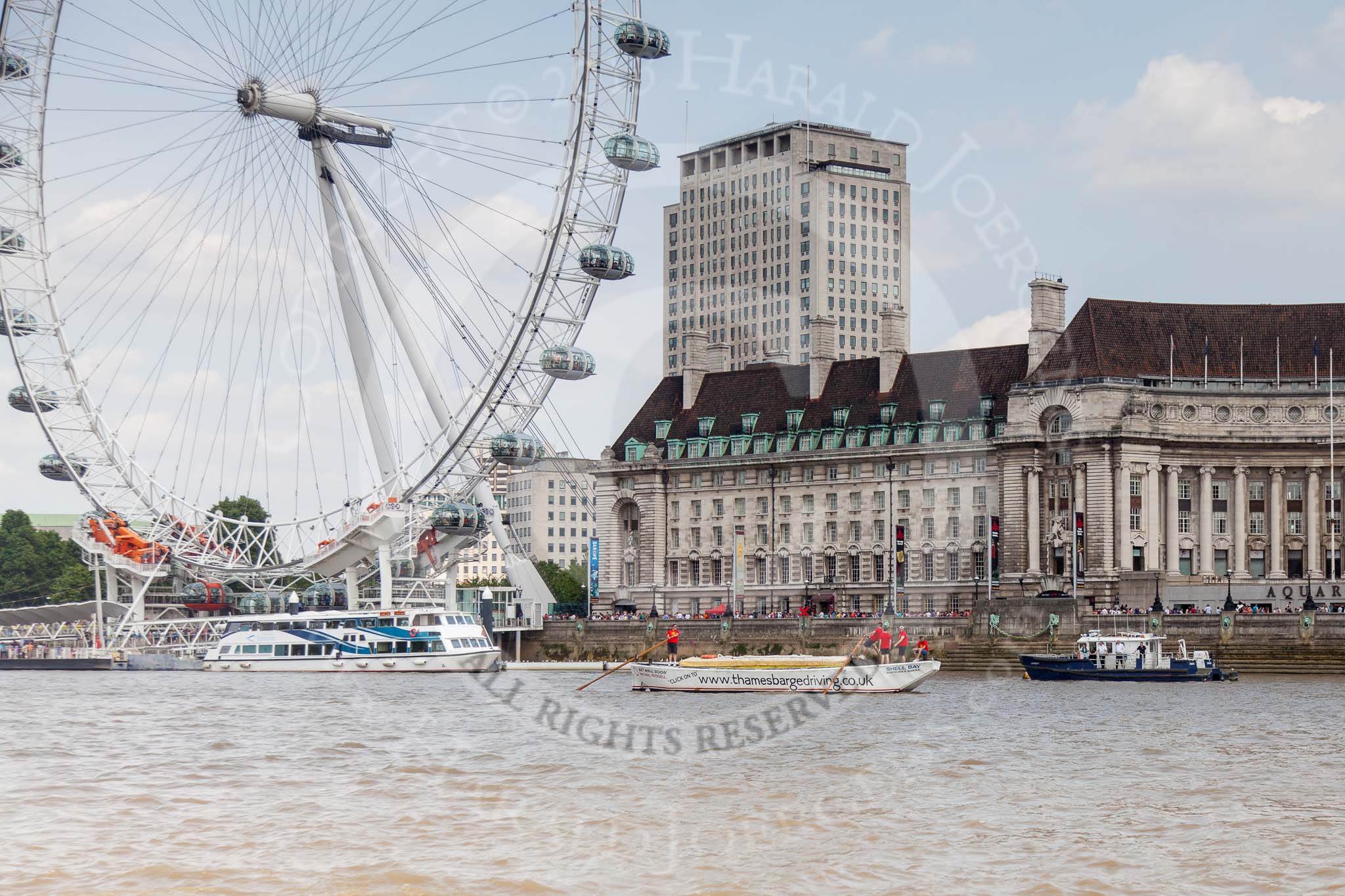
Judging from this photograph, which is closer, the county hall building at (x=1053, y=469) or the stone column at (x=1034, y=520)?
the county hall building at (x=1053, y=469)

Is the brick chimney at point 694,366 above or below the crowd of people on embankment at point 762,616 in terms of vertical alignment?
above

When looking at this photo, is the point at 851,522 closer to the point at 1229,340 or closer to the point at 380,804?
the point at 1229,340

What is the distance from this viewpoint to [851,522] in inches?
5000

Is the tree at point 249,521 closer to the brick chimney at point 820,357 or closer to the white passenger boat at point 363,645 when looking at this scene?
the white passenger boat at point 363,645

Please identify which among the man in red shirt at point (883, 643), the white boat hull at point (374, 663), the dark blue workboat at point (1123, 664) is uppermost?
the man in red shirt at point (883, 643)

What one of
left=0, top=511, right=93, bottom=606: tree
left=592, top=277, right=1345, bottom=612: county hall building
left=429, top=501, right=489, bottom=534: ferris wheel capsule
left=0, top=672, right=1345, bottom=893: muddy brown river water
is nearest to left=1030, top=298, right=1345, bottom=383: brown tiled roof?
left=592, top=277, right=1345, bottom=612: county hall building

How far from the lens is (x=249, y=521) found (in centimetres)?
11894

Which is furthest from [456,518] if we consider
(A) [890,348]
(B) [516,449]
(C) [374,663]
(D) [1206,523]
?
(D) [1206,523]

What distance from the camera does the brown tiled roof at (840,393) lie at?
407 feet

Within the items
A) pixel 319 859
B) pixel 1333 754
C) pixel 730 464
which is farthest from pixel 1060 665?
pixel 319 859

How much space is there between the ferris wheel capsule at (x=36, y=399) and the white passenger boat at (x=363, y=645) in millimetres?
15181

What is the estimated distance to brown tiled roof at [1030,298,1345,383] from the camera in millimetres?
116000

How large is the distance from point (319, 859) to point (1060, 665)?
60255 mm

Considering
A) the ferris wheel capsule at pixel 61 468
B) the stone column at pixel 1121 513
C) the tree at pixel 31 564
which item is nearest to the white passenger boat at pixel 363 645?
the ferris wheel capsule at pixel 61 468
